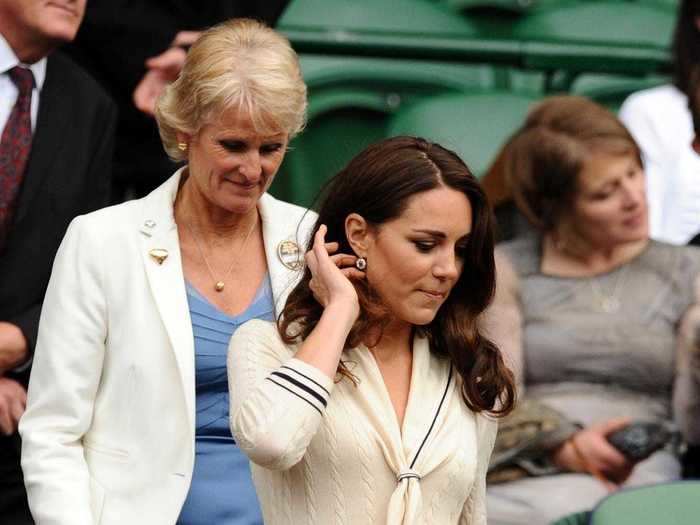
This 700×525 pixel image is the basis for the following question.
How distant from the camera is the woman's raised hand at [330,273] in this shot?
8.93 ft

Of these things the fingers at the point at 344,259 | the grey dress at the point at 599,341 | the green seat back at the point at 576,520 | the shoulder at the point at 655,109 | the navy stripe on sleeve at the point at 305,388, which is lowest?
the grey dress at the point at 599,341

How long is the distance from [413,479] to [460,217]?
1.40 feet

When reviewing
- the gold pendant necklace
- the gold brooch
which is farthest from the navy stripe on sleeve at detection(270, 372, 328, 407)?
the gold pendant necklace

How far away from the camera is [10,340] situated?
3686mm

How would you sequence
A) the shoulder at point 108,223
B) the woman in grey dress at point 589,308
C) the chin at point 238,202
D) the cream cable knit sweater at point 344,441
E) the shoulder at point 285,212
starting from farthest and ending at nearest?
the woman in grey dress at point 589,308 → the shoulder at point 285,212 → the chin at point 238,202 → the shoulder at point 108,223 → the cream cable knit sweater at point 344,441

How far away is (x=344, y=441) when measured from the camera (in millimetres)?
2668

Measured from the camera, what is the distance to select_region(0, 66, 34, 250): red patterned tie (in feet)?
12.6

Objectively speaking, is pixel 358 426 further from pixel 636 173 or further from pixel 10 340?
pixel 636 173

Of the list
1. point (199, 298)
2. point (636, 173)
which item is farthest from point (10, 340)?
point (636, 173)

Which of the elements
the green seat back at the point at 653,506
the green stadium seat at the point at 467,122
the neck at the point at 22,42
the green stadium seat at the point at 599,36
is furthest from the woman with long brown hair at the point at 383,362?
the green stadium seat at the point at 599,36

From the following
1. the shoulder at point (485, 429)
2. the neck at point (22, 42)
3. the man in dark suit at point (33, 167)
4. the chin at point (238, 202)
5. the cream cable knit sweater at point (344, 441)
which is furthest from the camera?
the neck at point (22, 42)

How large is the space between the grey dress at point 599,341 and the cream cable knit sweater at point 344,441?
1.43 meters

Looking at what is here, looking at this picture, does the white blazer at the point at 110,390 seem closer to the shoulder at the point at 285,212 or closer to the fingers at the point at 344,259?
the shoulder at the point at 285,212

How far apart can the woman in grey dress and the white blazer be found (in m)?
1.28
